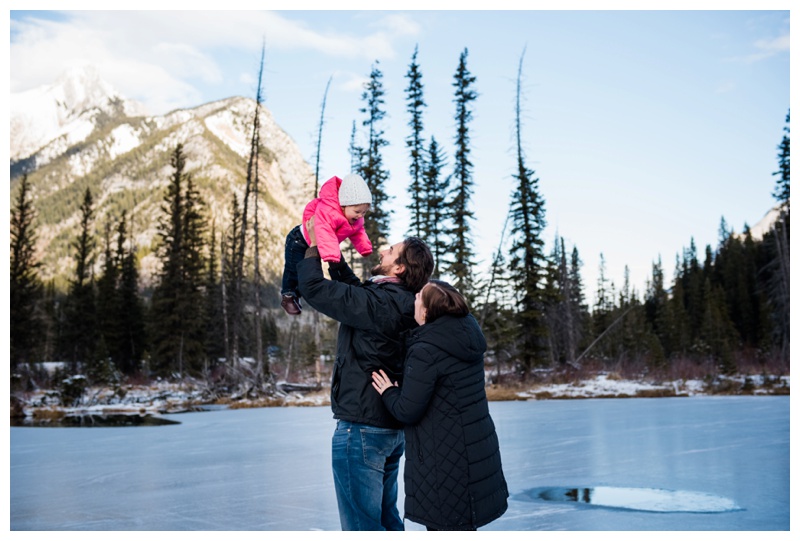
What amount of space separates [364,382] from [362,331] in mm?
221

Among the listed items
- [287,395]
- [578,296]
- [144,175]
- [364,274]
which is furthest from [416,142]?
[144,175]

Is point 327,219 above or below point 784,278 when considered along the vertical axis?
below

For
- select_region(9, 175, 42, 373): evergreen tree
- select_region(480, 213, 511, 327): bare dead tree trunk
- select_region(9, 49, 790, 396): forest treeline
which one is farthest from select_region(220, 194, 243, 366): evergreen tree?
select_region(480, 213, 511, 327): bare dead tree trunk

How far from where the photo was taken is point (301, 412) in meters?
14.3

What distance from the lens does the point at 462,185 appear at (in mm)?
25562

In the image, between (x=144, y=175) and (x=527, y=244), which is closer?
(x=527, y=244)

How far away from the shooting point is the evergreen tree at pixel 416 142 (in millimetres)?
26375

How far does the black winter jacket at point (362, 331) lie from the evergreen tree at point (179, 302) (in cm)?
2634

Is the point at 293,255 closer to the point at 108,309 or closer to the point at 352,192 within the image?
the point at 352,192

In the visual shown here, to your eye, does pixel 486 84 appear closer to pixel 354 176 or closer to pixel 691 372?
pixel 691 372

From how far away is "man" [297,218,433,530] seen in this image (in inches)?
103

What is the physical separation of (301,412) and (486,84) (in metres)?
17.0

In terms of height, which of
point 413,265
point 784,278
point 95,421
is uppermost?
point 784,278

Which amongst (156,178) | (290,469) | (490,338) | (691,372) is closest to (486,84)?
(490,338)
